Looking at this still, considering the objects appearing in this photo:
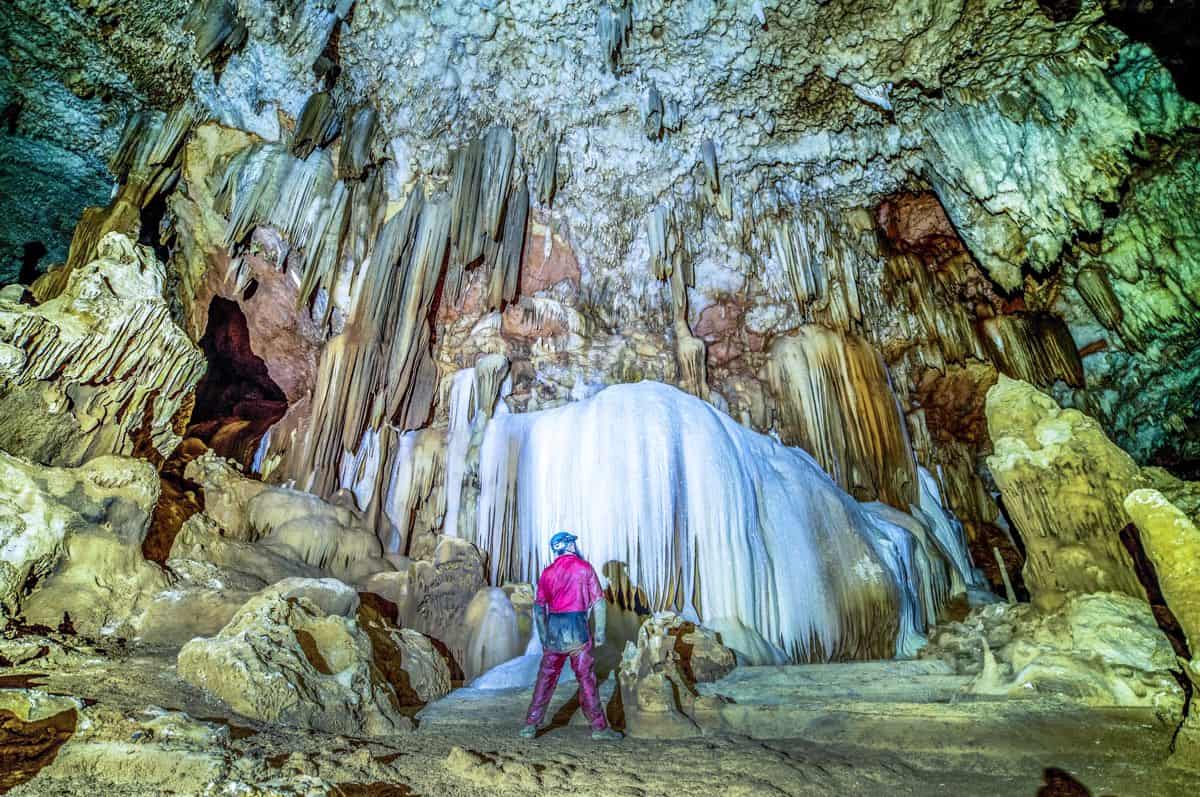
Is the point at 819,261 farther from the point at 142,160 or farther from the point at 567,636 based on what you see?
the point at 142,160

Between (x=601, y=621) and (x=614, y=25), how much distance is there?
6.83 meters

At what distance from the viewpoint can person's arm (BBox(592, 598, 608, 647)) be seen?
632cm

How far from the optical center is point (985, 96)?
22.7 ft

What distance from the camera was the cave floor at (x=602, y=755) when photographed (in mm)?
1979

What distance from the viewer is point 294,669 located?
3.08 meters

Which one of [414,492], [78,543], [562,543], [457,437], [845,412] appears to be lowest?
A: [562,543]

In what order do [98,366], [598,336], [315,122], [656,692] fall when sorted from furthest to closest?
1. [598,336]
2. [315,122]
3. [98,366]
4. [656,692]

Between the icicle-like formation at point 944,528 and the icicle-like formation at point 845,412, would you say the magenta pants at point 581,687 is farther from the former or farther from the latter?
the icicle-like formation at point 944,528

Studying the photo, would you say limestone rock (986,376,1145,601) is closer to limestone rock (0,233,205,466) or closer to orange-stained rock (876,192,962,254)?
orange-stained rock (876,192,962,254)

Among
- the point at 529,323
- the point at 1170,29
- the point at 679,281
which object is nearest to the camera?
the point at 1170,29

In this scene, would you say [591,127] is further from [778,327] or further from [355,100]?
[778,327]

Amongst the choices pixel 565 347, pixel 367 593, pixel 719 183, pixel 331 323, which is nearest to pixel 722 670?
pixel 367 593

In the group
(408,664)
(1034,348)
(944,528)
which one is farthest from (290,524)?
(1034,348)

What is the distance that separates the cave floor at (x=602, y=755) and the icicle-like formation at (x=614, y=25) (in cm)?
706
